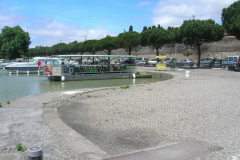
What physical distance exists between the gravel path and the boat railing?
50.0ft

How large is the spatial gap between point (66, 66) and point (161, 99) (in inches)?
680

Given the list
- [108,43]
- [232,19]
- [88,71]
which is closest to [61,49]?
[108,43]

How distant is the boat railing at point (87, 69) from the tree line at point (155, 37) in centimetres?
1481

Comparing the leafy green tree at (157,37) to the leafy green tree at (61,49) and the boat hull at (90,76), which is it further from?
the leafy green tree at (61,49)

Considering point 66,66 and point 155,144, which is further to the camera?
point 66,66

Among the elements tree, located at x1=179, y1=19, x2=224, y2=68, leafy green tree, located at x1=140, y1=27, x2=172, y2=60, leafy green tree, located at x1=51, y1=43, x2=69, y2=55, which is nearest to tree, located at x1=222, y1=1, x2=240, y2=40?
tree, located at x1=179, y1=19, x2=224, y2=68

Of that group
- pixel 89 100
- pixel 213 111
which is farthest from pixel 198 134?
pixel 89 100

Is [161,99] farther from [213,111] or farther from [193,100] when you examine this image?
[213,111]

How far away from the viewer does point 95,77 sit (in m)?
28.3

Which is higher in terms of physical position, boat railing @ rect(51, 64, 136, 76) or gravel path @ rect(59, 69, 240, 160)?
boat railing @ rect(51, 64, 136, 76)

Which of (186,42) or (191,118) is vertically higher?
(186,42)

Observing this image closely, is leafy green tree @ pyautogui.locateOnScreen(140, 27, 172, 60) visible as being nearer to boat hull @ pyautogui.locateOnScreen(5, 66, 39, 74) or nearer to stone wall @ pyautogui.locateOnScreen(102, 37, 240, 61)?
stone wall @ pyautogui.locateOnScreen(102, 37, 240, 61)

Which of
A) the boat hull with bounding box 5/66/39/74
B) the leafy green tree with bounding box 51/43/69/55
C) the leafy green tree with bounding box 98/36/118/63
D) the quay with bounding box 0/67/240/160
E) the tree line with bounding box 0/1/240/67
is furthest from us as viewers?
the leafy green tree with bounding box 51/43/69/55

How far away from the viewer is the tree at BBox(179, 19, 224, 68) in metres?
38.9
